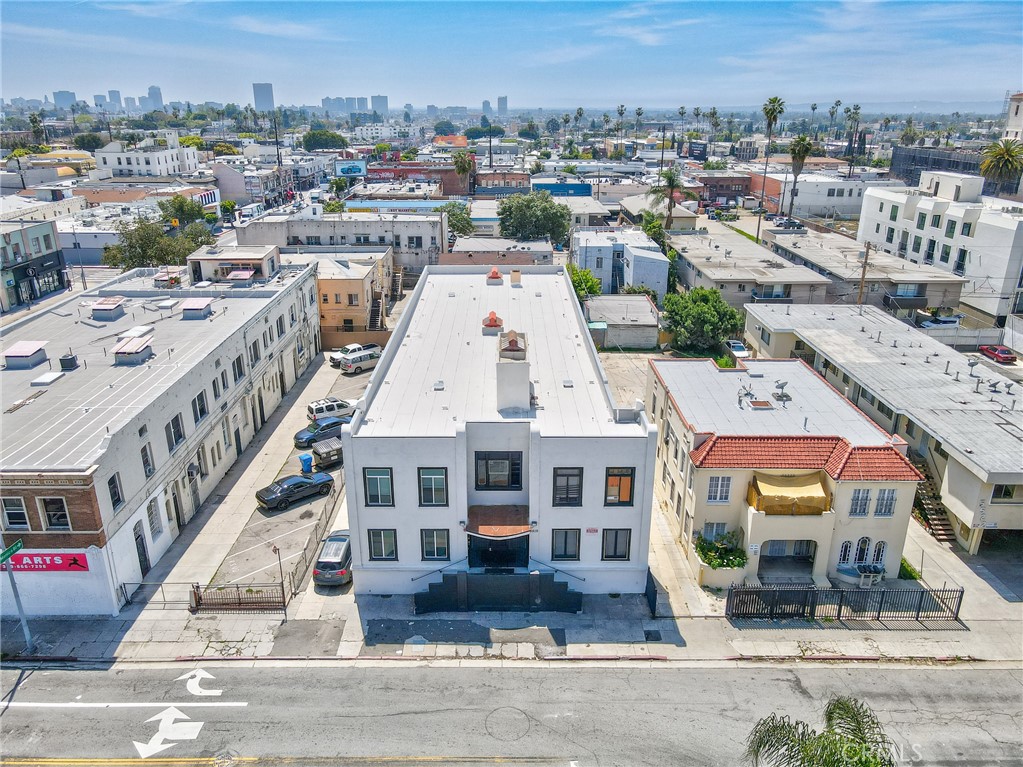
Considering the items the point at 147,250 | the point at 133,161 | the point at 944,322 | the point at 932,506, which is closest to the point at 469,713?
the point at 932,506

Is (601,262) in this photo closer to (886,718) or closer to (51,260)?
(886,718)

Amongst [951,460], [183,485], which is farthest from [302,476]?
[951,460]

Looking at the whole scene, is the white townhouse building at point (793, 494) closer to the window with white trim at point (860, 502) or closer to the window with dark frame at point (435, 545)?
the window with white trim at point (860, 502)

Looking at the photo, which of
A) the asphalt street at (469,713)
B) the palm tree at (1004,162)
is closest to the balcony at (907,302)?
the palm tree at (1004,162)

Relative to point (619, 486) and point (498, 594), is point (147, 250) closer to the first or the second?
point (498, 594)

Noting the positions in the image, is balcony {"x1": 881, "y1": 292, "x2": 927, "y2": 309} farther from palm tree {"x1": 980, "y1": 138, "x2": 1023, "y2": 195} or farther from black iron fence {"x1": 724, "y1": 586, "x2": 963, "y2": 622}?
black iron fence {"x1": 724, "y1": 586, "x2": 963, "y2": 622}

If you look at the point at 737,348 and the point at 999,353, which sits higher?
the point at 737,348
